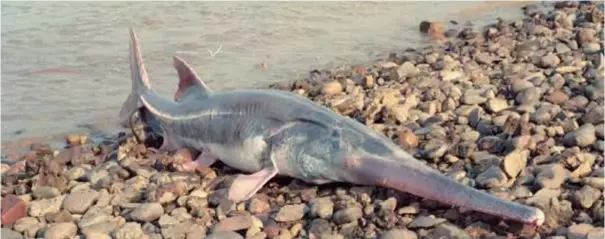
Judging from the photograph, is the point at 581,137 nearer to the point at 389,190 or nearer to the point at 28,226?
the point at 389,190

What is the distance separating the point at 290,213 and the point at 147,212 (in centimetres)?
98

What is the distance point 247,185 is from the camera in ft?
18.6

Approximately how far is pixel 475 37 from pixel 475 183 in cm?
778

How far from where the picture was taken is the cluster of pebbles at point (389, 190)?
4.93 m

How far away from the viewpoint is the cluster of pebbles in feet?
16.2

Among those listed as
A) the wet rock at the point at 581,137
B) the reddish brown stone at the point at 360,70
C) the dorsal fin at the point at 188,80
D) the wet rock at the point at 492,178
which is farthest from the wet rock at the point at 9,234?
the reddish brown stone at the point at 360,70

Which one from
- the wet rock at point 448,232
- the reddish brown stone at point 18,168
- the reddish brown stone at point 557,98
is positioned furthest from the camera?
the reddish brown stone at point 557,98

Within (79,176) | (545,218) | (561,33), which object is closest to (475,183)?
(545,218)

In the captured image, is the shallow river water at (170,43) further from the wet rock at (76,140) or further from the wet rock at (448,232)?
the wet rock at (448,232)

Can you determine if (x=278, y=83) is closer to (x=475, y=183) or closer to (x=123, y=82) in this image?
(x=123, y=82)

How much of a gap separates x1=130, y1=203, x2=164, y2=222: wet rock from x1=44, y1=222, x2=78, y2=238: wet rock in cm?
39

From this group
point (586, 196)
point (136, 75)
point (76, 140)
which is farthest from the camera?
point (76, 140)

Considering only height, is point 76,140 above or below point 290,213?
below

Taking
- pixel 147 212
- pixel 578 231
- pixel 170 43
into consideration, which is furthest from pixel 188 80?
pixel 170 43
